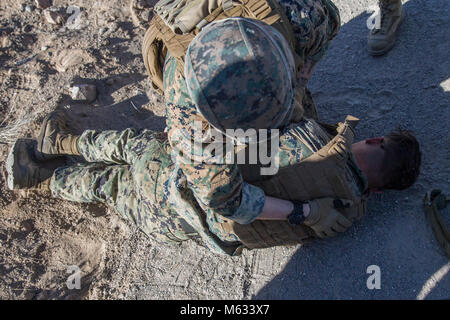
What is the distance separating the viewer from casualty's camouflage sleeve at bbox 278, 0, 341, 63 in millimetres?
1873

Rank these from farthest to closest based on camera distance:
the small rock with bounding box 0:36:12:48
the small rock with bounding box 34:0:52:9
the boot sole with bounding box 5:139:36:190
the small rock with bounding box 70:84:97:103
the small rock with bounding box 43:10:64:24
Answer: the small rock with bounding box 34:0:52:9 < the small rock with bounding box 43:10:64:24 < the small rock with bounding box 0:36:12:48 < the small rock with bounding box 70:84:97:103 < the boot sole with bounding box 5:139:36:190

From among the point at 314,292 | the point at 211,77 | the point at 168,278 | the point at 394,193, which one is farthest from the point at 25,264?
the point at 394,193

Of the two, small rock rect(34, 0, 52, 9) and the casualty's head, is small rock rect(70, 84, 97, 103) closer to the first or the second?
small rock rect(34, 0, 52, 9)

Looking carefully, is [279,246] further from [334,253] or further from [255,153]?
[255,153]

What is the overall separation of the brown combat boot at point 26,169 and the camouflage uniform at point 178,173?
5.3 inches

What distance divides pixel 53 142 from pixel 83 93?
66 cm

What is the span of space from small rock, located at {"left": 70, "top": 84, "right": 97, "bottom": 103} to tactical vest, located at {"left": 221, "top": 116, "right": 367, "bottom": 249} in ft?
6.63

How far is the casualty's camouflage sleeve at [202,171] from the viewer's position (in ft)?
5.71

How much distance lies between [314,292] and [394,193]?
2.66ft

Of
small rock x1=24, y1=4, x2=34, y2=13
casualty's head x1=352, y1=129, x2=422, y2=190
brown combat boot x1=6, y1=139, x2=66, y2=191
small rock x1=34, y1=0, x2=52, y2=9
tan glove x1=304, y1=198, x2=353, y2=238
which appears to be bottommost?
tan glove x1=304, y1=198, x2=353, y2=238

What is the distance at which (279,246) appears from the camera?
2.54 m

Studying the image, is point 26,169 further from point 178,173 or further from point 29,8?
point 29,8

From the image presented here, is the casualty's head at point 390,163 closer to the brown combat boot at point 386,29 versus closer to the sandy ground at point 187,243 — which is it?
the sandy ground at point 187,243

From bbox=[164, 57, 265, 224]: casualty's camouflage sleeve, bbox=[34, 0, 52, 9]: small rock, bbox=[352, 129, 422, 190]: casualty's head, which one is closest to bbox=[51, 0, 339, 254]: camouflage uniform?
Result: bbox=[164, 57, 265, 224]: casualty's camouflage sleeve
